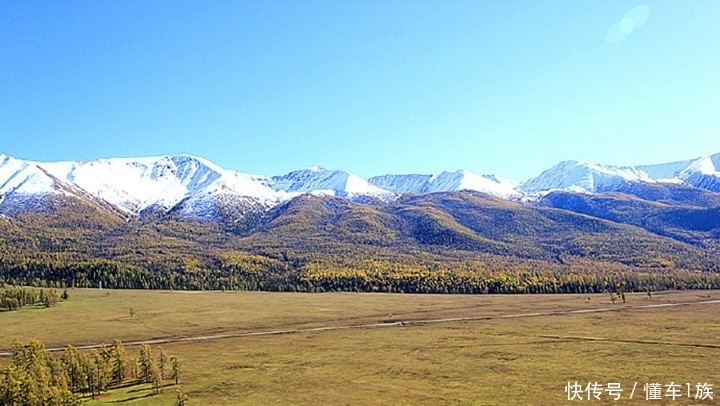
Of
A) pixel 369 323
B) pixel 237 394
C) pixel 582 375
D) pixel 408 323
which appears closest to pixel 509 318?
pixel 408 323

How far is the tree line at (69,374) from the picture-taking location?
68062mm

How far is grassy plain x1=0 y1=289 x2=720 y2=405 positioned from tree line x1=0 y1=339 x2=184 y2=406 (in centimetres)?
395

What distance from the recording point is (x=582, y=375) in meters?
91.0

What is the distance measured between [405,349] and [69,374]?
61381 mm

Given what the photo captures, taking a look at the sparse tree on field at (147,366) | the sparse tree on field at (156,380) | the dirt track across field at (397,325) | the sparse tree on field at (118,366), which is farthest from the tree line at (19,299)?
the sparse tree on field at (156,380)

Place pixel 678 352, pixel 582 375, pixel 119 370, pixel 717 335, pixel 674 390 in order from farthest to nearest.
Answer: pixel 717 335
pixel 678 352
pixel 119 370
pixel 582 375
pixel 674 390

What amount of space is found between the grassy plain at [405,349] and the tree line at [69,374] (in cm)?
395

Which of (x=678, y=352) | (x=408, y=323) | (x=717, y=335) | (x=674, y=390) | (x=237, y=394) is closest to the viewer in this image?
(x=674, y=390)

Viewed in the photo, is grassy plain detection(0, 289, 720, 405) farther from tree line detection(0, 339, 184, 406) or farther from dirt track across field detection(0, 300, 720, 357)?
tree line detection(0, 339, 184, 406)

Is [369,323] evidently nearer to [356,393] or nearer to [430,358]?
[430,358]

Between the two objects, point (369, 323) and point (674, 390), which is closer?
point (674, 390)

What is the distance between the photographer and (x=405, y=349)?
388ft

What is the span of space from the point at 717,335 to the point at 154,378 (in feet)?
370

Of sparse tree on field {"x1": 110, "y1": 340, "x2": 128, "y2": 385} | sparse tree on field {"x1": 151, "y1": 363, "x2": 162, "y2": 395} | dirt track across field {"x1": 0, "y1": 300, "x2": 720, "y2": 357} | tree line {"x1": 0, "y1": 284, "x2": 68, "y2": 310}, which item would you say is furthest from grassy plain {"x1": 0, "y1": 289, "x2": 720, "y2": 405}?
sparse tree on field {"x1": 110, "y1": 340, "x2": 128, "y2": 385}
